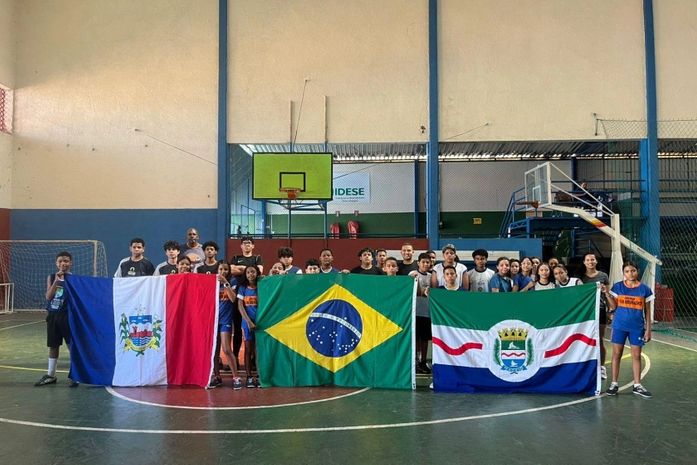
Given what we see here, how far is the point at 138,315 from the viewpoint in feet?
21.0

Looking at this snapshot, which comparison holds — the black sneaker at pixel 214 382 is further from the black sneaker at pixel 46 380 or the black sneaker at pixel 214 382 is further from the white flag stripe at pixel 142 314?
the black sneaker at pixel 46 380

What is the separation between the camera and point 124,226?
14.9 m

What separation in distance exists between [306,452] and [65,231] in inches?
545

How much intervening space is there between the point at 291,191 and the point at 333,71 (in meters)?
4.04

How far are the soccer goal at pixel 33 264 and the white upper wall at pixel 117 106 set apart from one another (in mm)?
1244

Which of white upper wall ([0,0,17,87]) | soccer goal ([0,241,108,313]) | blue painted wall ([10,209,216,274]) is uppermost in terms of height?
white upper wall ([0,0,17,87])

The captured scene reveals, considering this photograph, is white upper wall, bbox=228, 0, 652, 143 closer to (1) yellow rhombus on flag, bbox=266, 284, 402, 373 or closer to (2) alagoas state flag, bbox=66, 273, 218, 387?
(2) alagoas state flag, bbox=66, 273, 218, 387

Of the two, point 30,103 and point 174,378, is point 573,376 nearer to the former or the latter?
point 174,378

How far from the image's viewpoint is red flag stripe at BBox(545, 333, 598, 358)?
5.93 m

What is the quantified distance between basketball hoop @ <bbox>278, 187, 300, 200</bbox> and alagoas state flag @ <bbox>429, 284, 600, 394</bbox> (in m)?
8.05

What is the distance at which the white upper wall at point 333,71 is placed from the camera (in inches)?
579

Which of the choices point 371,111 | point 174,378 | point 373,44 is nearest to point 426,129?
point 371,111

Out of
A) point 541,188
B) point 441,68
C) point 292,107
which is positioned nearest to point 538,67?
point 441,68

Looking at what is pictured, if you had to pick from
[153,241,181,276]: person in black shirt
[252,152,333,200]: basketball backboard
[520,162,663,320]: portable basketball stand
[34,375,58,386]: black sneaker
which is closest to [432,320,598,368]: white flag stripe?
[153,241,181,276]: person in black shirt
